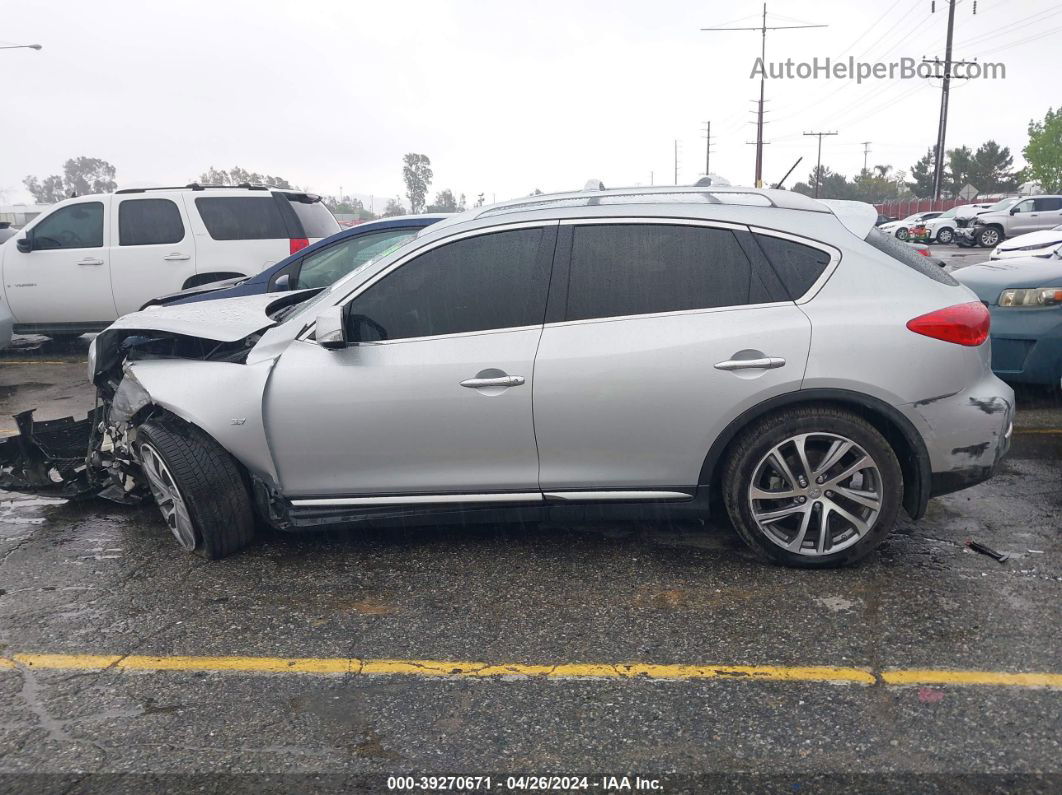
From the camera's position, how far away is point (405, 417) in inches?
Result: 145

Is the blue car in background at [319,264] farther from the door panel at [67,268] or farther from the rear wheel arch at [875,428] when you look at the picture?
the rear wheel arch at [875,428]

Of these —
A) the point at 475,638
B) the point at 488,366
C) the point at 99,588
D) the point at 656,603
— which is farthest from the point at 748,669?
the point at 99,588

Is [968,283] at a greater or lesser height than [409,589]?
greater

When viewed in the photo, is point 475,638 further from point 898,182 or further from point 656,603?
point 898,182

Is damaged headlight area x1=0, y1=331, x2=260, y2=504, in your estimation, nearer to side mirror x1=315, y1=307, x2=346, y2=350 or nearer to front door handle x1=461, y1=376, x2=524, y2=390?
side mirror x1=315, y1=307, x2=346, y2=350

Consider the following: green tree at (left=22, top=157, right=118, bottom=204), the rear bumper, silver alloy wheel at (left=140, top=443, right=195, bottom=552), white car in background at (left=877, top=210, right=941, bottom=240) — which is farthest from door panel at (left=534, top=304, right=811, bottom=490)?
green tree at (left=22, top=157, right=118, bottom=204)

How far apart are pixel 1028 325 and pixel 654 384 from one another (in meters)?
3.92

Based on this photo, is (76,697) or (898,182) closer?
(76,697)

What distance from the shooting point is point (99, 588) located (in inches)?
150

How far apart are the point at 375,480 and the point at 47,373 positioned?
23.7 ft

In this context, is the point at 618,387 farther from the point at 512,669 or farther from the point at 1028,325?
the point at 1028,325

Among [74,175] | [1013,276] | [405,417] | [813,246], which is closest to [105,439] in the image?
[405,417]

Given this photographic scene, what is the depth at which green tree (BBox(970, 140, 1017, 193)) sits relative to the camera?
85.2m

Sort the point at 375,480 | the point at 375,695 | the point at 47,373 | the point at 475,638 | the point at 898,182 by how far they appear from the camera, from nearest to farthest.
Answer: the point at 375,695
the point at 475,638
the point at 375,480
the point at 47,373
the point at 898,182
